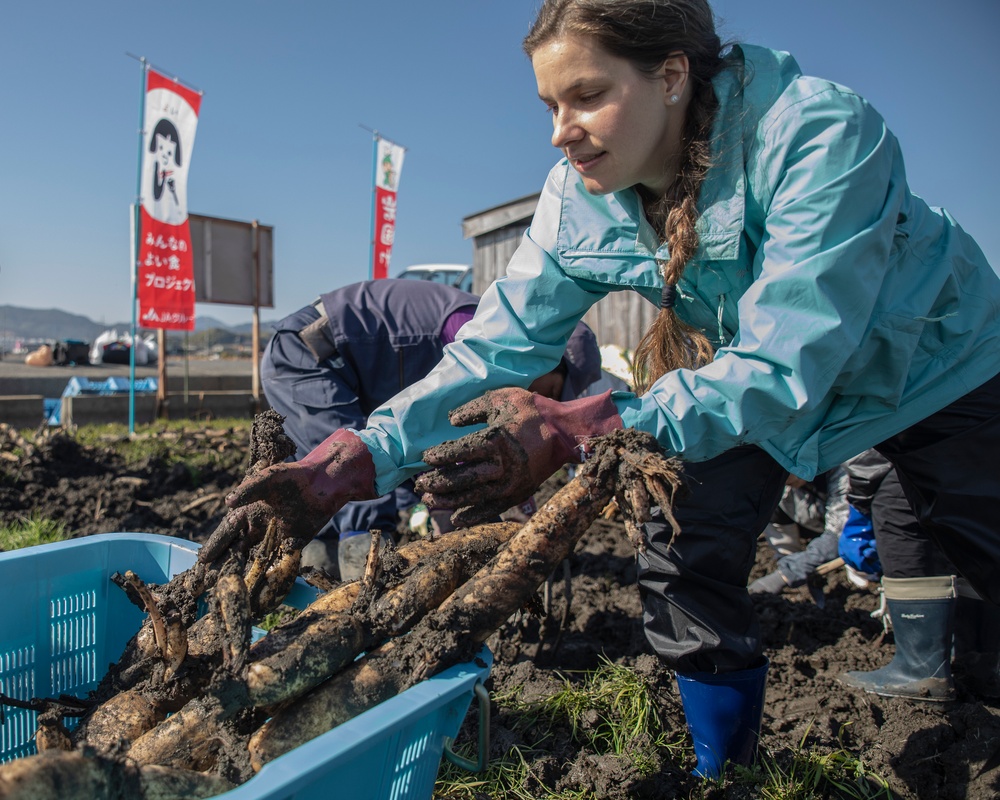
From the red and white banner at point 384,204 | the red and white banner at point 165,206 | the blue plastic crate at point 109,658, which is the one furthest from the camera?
the red and white banner at point 384,204

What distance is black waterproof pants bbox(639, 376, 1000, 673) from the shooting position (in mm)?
1895

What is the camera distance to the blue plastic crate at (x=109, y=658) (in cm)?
118

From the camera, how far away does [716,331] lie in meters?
2.05

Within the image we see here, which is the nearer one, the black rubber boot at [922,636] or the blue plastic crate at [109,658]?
the blue plastic crate at [109,658]

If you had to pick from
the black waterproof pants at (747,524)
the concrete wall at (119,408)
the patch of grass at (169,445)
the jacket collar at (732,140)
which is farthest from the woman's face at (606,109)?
the concrete wall at (119,408)

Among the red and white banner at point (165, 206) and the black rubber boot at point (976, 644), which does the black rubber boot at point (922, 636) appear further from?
the red and white banner at point (165, 206)

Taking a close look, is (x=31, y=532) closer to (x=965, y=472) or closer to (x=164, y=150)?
(x=965, y=472)

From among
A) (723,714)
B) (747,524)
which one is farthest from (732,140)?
(723,714)

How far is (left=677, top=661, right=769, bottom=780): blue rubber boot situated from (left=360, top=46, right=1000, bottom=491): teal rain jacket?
65 centimetres

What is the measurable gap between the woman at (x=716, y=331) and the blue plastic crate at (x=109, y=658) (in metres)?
0.49

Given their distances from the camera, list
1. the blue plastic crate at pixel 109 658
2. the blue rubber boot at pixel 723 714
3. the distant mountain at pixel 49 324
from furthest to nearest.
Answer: the distant mountain at pixel 49 324 < the blue rubber boot at pixel 723 714 < the blue plastic crate at pixel 109 658

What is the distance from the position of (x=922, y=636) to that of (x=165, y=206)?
8224 mm

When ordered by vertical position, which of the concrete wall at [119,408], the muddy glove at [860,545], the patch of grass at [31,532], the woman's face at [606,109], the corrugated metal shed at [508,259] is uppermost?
the corrugated metal shed at [508,259]

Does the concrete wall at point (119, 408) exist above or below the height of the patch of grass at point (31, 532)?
above
